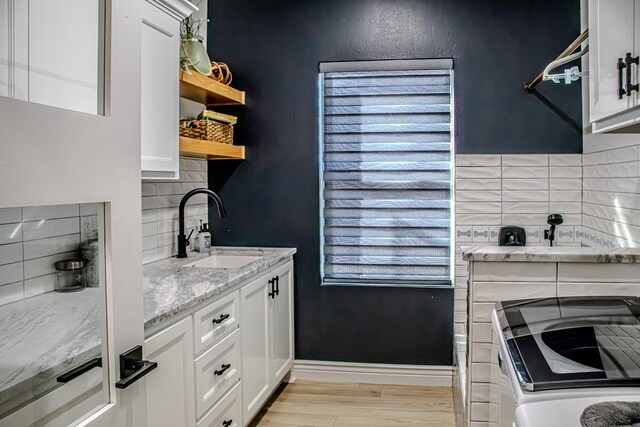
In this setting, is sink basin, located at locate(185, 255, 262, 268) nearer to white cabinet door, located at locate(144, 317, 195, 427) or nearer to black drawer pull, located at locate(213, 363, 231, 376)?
black drawer pull, located at locate(213, 363, 231, 376)

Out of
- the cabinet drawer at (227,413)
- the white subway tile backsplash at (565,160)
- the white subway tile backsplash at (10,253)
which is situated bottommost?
the cabinet drawer at (227,413)

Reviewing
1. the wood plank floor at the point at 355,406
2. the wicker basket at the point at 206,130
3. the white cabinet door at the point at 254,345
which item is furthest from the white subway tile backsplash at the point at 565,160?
the wicker basket at the point at 206,130

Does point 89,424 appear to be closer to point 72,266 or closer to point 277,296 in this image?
point 72,266

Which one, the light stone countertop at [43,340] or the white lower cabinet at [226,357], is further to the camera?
the white lower cabinet at [226,357]

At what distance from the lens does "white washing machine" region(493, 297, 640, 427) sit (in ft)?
3.40

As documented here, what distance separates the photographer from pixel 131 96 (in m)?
1.28

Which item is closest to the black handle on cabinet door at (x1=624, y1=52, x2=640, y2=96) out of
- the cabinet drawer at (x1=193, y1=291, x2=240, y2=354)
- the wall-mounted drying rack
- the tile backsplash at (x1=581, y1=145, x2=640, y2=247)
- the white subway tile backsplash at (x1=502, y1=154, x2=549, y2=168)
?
the wall-mounted drying rack

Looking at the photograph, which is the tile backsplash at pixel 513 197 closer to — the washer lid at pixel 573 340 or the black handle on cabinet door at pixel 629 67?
the washer lid at pixel 573 340

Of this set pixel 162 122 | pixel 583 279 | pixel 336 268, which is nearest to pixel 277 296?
pixel 336 268

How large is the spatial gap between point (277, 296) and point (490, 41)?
2.03 metres

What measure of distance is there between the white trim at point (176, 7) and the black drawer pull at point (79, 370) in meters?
1.73

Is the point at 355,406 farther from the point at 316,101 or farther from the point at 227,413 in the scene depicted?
the point at 316,101

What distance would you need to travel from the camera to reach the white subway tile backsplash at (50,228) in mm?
1024

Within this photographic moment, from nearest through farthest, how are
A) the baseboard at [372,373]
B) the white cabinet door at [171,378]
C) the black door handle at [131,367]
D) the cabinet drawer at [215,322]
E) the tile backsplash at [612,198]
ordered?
the black door handle at [131,367] → the white cabinet door at [171,378] → the cabinet drawer at [215,322] → the tile backsplash at [612,198] → the baseboard at [372,373]
